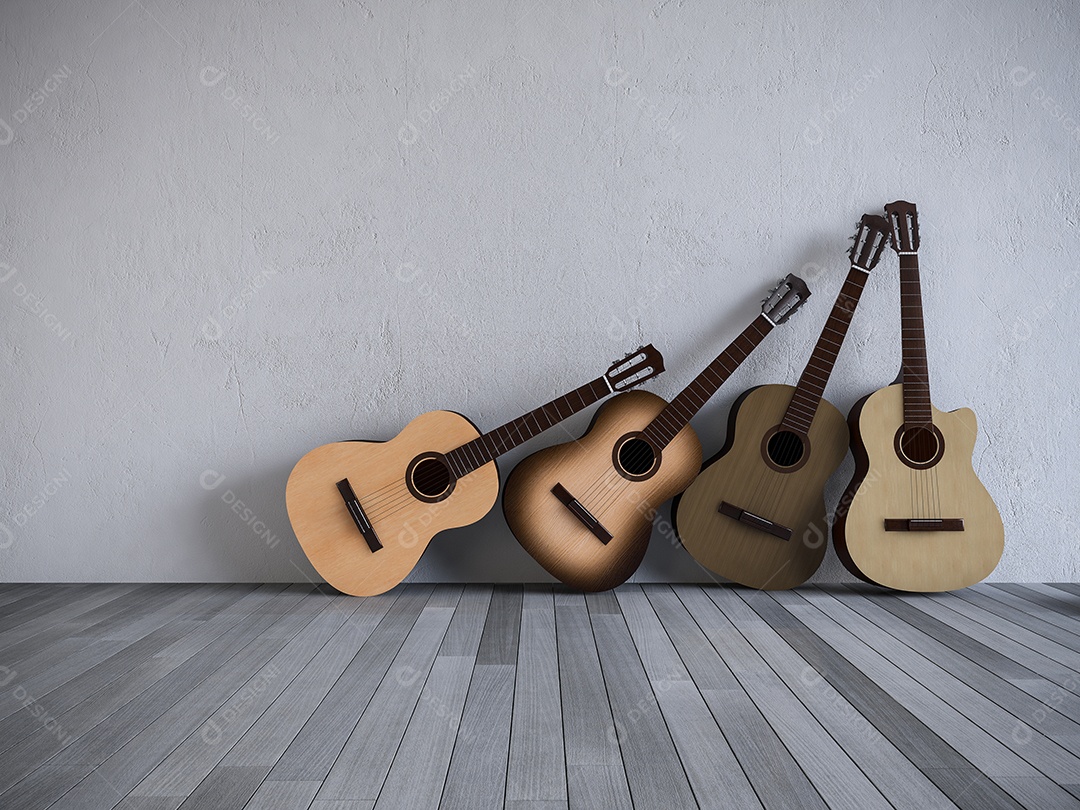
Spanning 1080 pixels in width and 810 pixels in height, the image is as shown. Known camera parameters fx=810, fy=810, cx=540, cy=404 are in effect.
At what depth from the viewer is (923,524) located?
2.53 meters

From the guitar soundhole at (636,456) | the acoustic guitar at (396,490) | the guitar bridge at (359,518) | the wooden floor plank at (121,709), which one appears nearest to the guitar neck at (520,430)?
the acoustic guitar at (396,490)

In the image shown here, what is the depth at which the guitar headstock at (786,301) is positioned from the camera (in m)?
2.64

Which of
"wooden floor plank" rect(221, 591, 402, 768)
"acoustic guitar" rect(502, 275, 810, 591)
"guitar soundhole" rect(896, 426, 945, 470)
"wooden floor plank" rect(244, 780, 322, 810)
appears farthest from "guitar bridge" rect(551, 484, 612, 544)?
"wooden floor plank" rect(244, 780, 322, 810)

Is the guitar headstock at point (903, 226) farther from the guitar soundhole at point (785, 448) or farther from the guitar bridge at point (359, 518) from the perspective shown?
the guitar bridge at point (359, 518)

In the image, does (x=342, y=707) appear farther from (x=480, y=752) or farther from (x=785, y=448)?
(x=785, y=448)

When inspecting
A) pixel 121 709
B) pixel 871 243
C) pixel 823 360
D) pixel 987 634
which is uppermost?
pixel 871 243

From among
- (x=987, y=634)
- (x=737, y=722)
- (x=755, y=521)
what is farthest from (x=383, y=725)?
(x=987, y=634)

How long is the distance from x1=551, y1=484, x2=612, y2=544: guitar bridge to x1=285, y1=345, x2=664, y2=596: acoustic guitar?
0.19 m

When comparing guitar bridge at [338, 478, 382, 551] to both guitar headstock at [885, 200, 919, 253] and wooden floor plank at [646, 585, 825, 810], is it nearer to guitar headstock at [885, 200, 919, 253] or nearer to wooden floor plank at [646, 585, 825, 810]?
wooden floor plank at [646, 585, 825, 810]

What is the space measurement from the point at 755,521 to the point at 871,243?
3.25ft

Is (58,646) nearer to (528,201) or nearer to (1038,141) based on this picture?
(528,201)

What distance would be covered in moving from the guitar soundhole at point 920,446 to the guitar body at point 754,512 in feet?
0.75

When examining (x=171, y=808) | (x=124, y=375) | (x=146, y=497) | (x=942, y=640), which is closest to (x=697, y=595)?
(x=942, y=640)

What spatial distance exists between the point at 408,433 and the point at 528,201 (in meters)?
0.91
